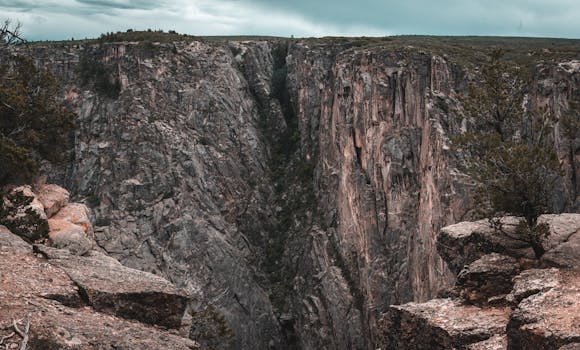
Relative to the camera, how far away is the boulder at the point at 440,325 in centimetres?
1872

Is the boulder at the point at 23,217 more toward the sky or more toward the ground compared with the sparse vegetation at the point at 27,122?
more toward the ground

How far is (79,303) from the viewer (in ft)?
61.9

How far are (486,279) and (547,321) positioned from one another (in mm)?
5396

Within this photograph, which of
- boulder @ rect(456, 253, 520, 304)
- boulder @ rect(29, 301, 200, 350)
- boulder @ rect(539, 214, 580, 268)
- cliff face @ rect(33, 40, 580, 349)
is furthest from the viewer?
cliff face @ rect(33, 40, 580, 349)

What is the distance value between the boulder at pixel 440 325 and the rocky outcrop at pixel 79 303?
7.55 meters

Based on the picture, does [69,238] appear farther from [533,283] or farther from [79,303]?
[533,283]

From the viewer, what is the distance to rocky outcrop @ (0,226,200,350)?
1616 cm

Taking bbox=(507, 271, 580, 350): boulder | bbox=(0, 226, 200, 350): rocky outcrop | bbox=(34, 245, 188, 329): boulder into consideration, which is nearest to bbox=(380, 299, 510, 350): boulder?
bbox=(507, 271, 580, 350): boulder

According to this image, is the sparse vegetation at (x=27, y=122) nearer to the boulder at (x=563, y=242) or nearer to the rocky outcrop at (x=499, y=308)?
the rocky outcrop at (x=499, y=308)

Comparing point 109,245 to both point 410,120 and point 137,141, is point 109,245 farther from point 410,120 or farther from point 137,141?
point 410,120

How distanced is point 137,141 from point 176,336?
68096mm

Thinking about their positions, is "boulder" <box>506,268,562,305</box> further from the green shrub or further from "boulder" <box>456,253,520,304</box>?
the green shrub

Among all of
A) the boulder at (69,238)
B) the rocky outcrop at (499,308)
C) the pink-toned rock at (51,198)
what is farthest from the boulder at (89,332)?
the pink-toned rock at (51,198)

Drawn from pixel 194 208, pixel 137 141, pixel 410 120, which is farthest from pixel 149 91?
pixel 410 120
